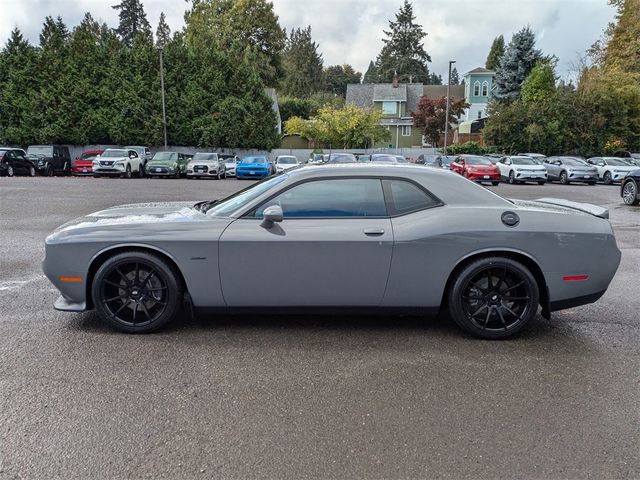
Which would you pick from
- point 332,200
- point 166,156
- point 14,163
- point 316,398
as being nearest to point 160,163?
point 166,156

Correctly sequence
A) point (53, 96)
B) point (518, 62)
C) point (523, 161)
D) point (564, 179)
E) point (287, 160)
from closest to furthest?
point (523, 161), point (564, 179), point (287, 160), point (53, 96), point (518, 62)

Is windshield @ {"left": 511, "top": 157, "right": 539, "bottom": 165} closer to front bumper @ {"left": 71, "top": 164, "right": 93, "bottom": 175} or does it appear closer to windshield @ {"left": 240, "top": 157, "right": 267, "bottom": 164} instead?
windshield @ {"left": 240, "top": 157, "right": 267, "bottom": 164}

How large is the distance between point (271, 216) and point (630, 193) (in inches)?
604

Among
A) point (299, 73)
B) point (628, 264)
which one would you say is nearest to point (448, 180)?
point (628, 264)

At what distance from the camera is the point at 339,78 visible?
338 ft

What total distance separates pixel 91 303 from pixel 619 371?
4.14 m

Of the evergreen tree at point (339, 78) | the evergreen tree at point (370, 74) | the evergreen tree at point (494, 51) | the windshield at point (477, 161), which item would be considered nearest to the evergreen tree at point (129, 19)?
the evergreen tree at point (339, 78)

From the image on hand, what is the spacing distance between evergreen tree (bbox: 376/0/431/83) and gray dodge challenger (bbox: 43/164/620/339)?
83.3 meters

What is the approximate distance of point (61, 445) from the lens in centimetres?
276

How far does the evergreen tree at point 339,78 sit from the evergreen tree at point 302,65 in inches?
310

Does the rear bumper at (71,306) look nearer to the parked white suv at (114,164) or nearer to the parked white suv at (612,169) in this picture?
the parked white suv at (114,164)

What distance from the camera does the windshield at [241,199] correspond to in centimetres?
446

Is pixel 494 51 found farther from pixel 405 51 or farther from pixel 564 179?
pixel 564 179

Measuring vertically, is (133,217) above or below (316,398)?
above
